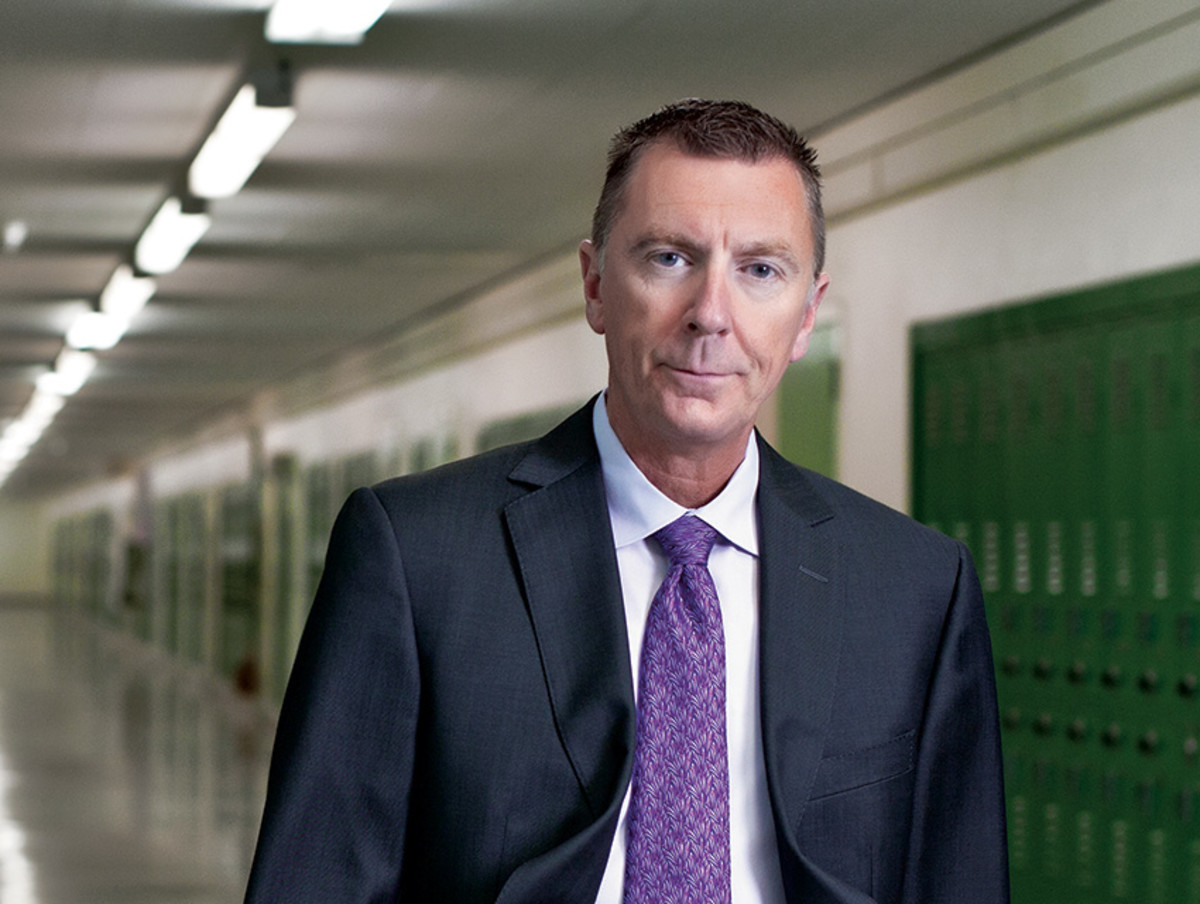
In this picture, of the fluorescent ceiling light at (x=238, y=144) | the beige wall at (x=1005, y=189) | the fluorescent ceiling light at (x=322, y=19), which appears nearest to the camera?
the beige wall at (x=1005, y=189)

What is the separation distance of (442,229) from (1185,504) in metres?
5.11

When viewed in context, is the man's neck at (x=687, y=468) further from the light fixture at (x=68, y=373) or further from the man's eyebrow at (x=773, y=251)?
the light fixture at (x=68, y=373)

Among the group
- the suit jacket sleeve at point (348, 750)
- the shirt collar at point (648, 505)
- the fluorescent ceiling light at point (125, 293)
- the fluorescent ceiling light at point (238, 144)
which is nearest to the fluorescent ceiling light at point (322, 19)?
the fluorescent ceiling light at point (238, 144)

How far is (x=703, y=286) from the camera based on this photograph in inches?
58.4

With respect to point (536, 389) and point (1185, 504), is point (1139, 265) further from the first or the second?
point (536, 389)

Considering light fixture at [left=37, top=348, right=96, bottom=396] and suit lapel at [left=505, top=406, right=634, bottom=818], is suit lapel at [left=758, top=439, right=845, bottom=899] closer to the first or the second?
suit lapel at [left=505, top=406, right=634, bottom=818]

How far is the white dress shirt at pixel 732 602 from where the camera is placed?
1525mm

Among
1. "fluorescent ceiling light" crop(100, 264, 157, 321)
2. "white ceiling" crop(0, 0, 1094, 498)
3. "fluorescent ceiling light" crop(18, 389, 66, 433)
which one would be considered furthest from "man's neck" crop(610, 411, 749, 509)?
"fluorescent ceiling light" crop(18, 389, 66, 433)

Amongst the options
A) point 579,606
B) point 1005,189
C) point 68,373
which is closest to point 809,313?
point 579,606

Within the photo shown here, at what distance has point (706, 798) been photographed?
1.50 metres

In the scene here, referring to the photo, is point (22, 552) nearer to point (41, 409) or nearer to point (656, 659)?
Result: point (41, 409)

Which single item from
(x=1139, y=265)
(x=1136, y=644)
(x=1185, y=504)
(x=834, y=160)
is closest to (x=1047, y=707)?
(x=1136, y=644)

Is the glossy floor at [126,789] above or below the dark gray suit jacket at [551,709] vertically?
below

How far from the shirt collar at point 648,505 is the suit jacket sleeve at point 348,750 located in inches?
9.8
